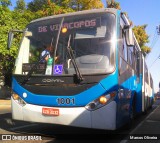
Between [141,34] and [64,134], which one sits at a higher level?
[141,34]

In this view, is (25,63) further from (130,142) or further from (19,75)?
(130,142)

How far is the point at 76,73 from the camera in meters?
6.84

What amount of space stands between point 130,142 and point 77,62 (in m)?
2.18

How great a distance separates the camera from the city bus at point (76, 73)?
674 centimetres

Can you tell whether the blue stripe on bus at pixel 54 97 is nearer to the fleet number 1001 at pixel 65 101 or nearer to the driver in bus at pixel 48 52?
the fleet number 1001 at pixel 65 101

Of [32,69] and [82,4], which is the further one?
[82,4]

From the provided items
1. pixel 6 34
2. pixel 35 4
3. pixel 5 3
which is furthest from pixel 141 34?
pixel 6 34

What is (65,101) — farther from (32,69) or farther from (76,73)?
(32,69)

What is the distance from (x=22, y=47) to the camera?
808 centimetres

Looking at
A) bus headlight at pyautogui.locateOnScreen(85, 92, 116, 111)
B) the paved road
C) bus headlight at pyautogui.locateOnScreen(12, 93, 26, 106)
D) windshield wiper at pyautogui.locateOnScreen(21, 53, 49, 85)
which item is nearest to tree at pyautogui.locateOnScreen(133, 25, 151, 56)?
the paved road

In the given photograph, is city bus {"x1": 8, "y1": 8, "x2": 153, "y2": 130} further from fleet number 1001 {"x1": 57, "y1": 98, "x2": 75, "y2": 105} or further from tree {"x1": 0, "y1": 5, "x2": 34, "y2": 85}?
tree {"x1": 0, "y1": 5, "x2": 34, "y2": 85}

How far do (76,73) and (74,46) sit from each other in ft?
2.56

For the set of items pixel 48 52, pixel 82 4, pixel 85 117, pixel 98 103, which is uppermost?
pixel 82 4

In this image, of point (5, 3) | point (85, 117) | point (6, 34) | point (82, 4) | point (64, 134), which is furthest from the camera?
point (82, 4)
